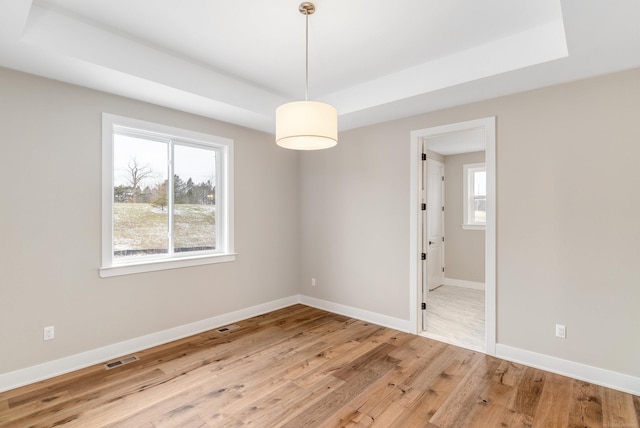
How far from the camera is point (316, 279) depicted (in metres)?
4.89

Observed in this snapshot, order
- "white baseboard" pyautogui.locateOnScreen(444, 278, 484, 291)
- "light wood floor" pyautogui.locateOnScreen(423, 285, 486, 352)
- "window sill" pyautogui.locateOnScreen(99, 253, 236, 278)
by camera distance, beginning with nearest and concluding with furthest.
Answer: "window sill" pyautogui.locateOnScreen(99, 253, 236, 278)
"light wood floor" pyautogui.locateOnScreen(423, 285, 486, 352)
"white baseboard" pyautogui.locateOnScreen(444, 278, 484, 291)

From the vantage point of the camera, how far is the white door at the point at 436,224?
19.2 ft

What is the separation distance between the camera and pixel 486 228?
330cm

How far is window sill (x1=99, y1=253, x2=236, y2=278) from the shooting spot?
10.3 ft

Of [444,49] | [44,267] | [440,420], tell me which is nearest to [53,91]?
[44,267]

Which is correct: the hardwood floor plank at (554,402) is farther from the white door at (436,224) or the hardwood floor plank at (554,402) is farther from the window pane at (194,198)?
the window pane at (194,198)

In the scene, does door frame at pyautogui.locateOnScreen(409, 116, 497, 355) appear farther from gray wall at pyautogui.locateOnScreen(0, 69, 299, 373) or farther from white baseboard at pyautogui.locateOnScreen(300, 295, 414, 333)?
gray wall at pyautogui.locateOnScreen(0, 69, 299, 373)

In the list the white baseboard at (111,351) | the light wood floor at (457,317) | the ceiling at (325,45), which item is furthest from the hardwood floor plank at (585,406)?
the white baseboard at (111,351)

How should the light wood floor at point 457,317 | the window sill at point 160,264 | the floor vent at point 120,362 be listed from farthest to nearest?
the light wood floor at point 457,317 → the window sill at point 160,264 → the floor vent at point 120,362

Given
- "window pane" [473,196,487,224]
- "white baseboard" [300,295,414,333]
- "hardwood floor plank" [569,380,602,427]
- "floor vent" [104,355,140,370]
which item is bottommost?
"floor vent" [104,355,140,370]

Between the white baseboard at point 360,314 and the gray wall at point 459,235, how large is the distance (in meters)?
2.80

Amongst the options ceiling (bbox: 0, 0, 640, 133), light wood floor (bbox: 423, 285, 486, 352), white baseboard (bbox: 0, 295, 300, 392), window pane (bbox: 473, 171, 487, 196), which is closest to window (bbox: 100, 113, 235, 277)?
ceiling (bbox: 0, 0, 640, 133)

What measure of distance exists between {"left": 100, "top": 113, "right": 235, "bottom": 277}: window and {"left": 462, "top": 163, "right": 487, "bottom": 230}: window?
451cm

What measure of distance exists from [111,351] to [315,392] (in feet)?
6.94
